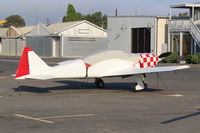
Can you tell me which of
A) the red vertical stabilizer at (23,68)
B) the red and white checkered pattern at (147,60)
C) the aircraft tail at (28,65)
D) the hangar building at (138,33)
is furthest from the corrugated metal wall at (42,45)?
the red vertical stabilizer at (23,68)

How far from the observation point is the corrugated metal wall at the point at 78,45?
71.6 metres

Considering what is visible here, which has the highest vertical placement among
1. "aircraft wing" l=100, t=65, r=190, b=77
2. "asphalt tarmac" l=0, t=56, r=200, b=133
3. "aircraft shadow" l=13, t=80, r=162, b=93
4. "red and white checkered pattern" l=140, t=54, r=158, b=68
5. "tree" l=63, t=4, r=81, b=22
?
"tree" l=63, t=4, r=81, b=22

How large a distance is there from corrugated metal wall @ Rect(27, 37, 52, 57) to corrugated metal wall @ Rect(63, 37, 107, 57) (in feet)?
10.5

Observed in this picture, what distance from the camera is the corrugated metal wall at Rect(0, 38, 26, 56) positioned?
82319 millimetres

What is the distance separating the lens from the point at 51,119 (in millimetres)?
10844

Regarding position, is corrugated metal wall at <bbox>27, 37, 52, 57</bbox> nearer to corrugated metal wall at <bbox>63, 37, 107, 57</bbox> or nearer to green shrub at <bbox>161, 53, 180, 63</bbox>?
corrugated metal wall at <bbox>63, 37, 107, 57</bbox>

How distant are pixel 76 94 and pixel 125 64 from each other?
2621 millimetres

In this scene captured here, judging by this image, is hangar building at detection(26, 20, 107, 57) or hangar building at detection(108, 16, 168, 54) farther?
hangar building at detection(26, 20, 107, 57)

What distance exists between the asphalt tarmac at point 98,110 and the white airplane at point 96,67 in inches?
30.4

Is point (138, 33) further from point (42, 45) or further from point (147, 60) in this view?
point (147, 60)

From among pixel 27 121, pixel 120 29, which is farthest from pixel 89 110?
pixel 120 29

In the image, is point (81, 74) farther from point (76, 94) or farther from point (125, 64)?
point (125, 64)

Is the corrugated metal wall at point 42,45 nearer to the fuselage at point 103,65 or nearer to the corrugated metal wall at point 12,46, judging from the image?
the corrugated metal wall at point 12,46

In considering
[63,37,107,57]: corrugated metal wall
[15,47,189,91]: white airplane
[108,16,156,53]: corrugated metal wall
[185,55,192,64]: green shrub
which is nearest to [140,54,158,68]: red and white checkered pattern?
[15,47,189,91]: white airplane
